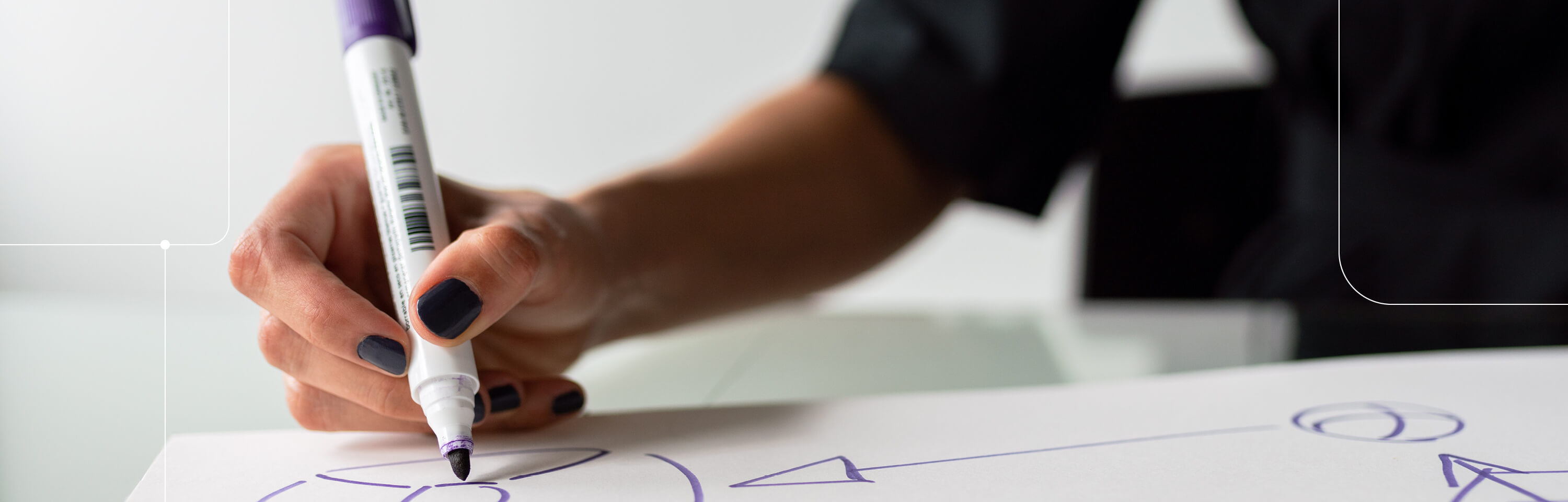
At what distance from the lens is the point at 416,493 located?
0.52 feet

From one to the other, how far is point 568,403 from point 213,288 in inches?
2.9

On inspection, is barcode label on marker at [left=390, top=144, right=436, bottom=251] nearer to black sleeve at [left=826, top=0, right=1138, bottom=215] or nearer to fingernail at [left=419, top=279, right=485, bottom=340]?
fingernail at [left=419, top=279, right=485, bottom=340]

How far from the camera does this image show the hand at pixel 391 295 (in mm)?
165

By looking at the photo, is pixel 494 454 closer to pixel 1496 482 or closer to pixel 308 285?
pixel 308 285

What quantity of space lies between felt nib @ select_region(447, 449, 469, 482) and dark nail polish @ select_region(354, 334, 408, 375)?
0.07 feet

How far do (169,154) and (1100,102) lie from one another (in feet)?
1.26

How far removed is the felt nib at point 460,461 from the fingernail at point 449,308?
0.8 inches

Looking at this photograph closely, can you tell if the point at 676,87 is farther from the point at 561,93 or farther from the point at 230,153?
the point at 230,153

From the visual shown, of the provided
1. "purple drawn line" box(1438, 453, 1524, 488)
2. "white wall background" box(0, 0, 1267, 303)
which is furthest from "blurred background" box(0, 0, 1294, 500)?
"purple drawn line" box(1438, 453, 1524, 488)

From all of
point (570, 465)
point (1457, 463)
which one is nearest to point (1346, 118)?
point (1457, 463)

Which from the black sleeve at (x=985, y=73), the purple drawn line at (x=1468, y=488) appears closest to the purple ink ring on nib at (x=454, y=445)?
the purple drawn line at (x=1468, y=488)

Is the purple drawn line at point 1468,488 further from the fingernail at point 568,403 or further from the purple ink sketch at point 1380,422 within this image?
the fingernail at point 568,403

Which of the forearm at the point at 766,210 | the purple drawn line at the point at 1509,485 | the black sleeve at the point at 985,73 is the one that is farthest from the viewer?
the black sleeve at the point at 985,73

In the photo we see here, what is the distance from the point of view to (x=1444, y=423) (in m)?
0.20
